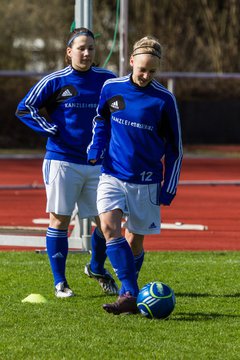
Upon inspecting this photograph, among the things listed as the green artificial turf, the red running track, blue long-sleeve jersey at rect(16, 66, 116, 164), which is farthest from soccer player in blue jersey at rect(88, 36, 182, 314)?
the red running track

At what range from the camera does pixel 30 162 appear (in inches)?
1035

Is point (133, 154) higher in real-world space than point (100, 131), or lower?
lower

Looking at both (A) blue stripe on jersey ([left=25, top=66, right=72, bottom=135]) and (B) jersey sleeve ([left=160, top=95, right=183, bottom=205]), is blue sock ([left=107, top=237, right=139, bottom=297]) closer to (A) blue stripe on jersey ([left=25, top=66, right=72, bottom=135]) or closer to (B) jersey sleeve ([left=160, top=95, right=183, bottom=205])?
(B) jersey sleeve ([left=160, top=95, right=183, bottom=205])

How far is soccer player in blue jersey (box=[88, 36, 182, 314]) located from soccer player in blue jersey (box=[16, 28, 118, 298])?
683 millimetres

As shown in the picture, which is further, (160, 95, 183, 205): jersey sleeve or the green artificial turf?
(160, 95, 183, 205): jersey sleeve

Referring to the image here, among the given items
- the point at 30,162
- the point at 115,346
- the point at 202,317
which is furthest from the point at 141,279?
the point at 30,162

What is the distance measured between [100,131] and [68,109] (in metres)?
0.77

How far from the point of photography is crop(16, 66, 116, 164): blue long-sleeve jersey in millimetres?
8500

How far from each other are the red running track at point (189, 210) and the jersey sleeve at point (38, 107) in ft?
11.3

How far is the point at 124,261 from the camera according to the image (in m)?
7.63

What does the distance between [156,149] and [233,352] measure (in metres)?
1.87

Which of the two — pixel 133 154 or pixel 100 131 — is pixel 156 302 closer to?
pixel 133 154

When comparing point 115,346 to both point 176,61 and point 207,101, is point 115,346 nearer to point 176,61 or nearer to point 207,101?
point 207,101

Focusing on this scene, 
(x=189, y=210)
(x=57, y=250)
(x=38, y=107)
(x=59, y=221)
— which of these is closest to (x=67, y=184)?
(x=59, y=221)
